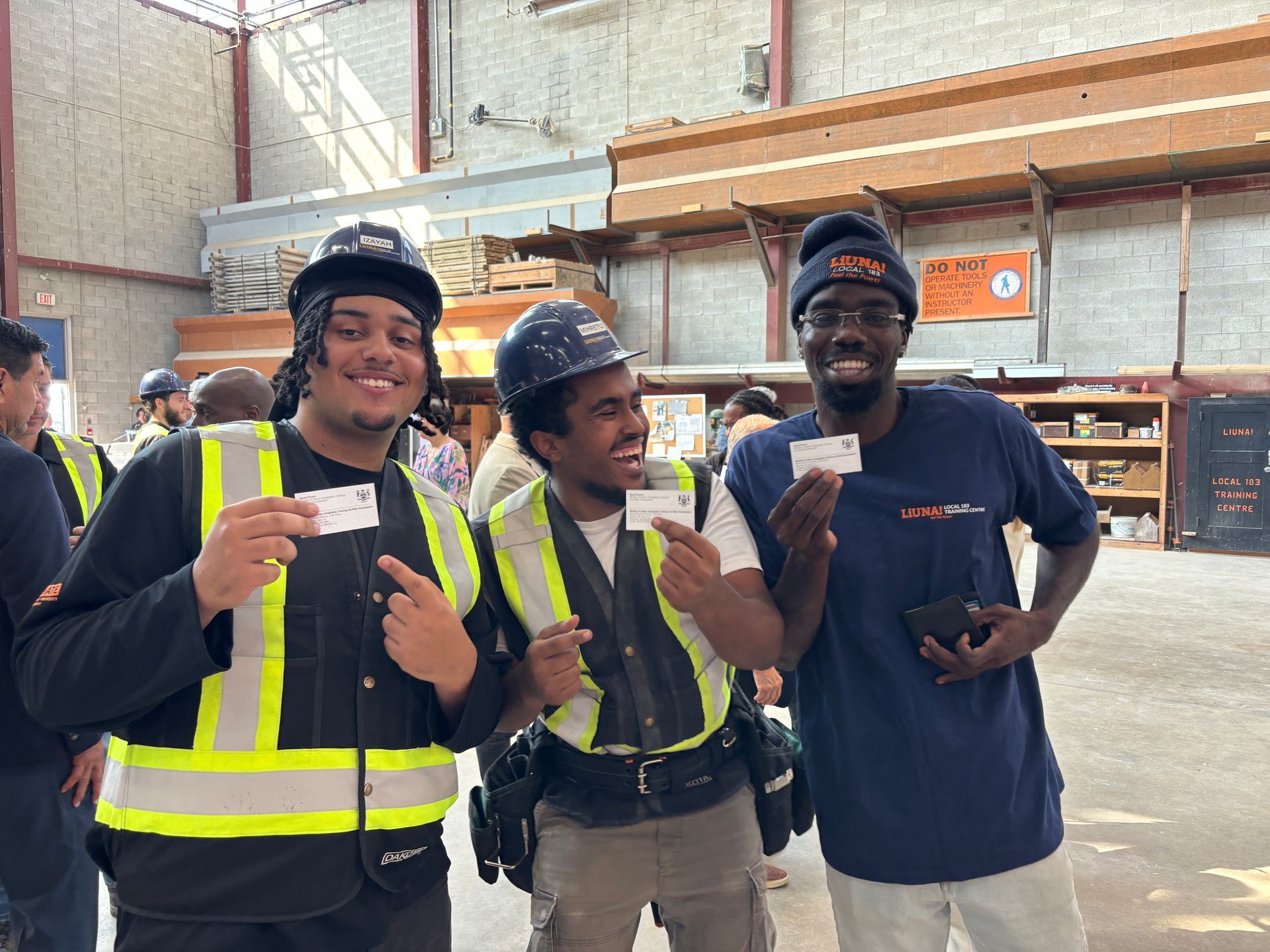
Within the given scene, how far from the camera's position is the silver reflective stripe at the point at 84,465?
300 centimetres

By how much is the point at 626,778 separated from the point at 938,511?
2.82 ft

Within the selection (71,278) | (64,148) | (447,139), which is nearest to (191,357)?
(71,278)

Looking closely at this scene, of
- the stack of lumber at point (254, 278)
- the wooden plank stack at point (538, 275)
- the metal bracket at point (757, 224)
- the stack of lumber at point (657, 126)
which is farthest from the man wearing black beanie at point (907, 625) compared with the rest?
the stack of lumber at point (254, 278)

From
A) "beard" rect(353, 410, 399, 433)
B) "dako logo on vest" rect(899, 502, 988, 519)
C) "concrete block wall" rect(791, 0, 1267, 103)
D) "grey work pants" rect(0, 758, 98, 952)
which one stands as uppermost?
"concrete block wall" rect(791, 0, 1267, 103)

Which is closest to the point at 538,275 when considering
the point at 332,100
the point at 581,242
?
the point at 581,242

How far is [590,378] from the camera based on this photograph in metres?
1.90

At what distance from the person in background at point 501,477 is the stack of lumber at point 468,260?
10.8m

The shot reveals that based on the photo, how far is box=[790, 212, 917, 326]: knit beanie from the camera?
1.82 metres

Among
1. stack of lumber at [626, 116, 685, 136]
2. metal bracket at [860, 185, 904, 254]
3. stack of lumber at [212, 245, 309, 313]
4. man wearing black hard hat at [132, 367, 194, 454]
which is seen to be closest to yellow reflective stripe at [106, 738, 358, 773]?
man wearing black hard hat at [132, 367, 194, 454]

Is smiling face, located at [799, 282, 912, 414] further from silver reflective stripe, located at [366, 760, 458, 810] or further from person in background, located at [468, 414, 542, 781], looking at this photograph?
person in background, located at [468, 414, 542, 781]

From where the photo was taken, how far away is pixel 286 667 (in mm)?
1382

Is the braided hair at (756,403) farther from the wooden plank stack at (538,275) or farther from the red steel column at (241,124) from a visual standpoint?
the red steel column at (241,124)

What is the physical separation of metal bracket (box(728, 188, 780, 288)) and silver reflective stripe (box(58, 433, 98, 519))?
1053 cm

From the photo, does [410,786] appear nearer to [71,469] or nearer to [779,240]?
[71,469]
